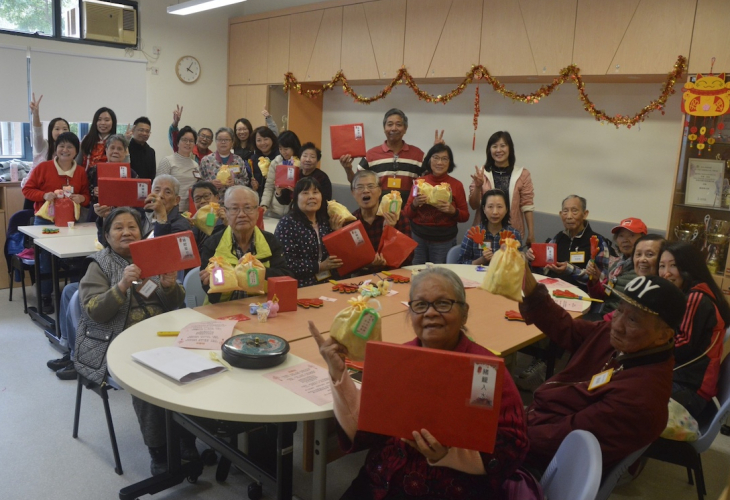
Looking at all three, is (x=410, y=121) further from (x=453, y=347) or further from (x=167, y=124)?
(x=453, y=347)

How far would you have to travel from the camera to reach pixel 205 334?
2.45 meters

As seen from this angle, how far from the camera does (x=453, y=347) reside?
1.85 meters

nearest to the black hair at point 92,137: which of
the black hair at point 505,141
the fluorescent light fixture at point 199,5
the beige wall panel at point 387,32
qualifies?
the fluorescent light fixture at point 199,5


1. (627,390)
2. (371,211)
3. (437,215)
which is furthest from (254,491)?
(437,215)

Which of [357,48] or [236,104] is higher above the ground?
A: [357,48]

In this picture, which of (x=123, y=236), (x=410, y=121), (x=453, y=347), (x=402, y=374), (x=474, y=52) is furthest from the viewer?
(x=410, y=121)

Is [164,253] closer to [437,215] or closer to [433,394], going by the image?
[433,394]

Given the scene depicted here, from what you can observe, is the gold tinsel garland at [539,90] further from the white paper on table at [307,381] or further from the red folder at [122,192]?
the white paper on table at [307,381]

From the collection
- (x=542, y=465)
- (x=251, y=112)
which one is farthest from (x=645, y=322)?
(x=251, y=112)

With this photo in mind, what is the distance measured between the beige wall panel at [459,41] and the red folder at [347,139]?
157 cm

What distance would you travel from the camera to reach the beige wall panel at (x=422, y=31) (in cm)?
596

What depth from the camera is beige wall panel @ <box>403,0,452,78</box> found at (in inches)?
235

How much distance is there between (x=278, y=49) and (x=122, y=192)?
427cm

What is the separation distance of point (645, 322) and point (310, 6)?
6.49 m
